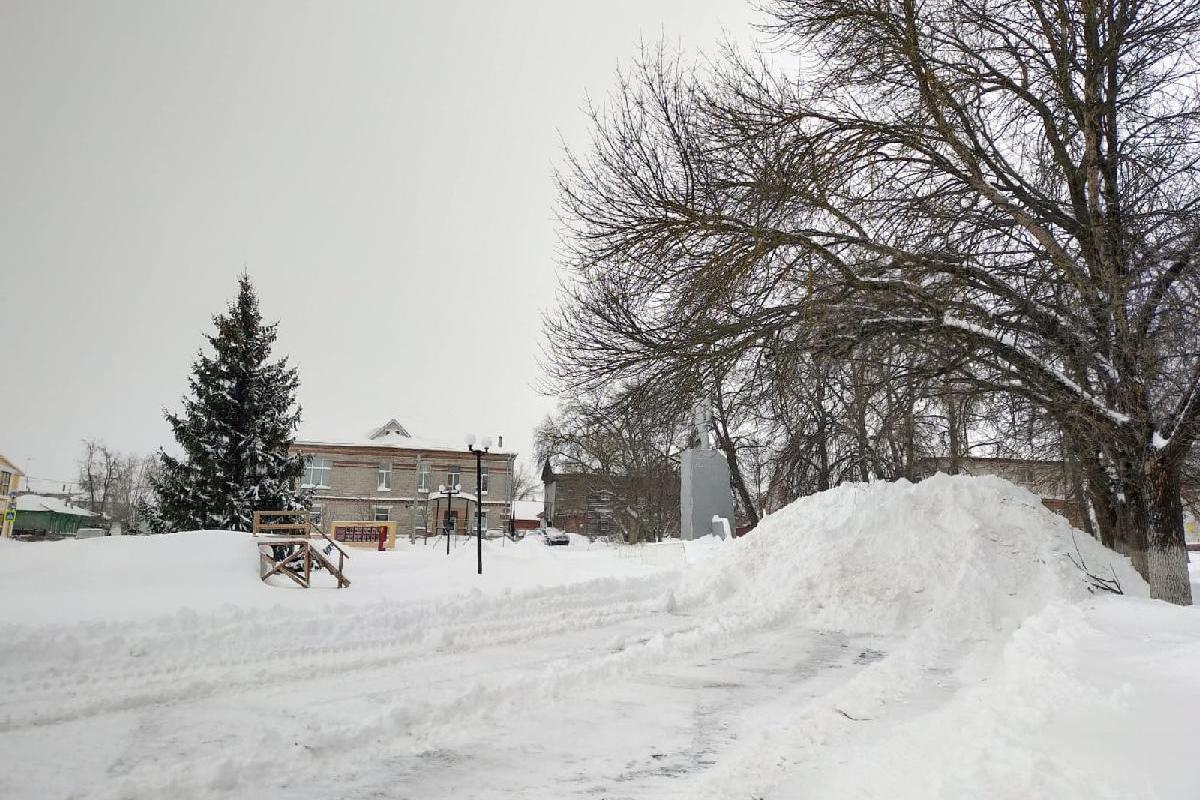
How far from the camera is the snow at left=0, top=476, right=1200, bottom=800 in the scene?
3.90 meters

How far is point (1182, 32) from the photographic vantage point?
922 centimetres

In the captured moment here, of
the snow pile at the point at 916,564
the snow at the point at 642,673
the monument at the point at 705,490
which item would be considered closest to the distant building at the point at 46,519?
the monument at the point at 705,490

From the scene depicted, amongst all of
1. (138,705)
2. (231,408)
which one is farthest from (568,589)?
(231,408)

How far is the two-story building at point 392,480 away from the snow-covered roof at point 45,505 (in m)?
39.5

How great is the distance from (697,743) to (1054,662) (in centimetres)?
296

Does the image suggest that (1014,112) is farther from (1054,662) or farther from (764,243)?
(1054,662)

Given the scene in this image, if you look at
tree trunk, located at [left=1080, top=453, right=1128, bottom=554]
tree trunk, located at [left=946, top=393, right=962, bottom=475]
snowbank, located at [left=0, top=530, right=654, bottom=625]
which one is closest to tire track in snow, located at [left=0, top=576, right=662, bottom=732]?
snowbank, located at [left=0, top=530, right=654, bottom=625]

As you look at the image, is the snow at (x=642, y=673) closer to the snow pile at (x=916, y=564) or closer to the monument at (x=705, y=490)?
the snow pile at (x=916, y=564)

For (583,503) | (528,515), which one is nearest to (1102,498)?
(583,503)

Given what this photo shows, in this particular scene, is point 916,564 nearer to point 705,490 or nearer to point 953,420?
point 953,420

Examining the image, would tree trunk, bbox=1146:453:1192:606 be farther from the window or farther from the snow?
the window

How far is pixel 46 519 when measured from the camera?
6650 centimetres

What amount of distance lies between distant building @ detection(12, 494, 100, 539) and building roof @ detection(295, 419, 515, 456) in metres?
27.8

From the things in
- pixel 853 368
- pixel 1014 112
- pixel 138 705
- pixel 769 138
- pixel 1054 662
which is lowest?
pixel 138 705
